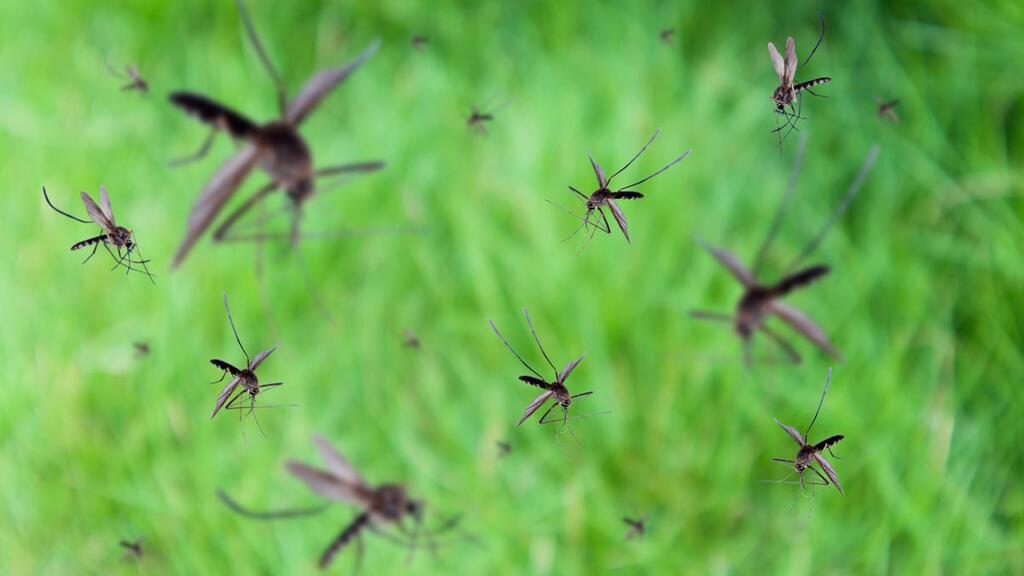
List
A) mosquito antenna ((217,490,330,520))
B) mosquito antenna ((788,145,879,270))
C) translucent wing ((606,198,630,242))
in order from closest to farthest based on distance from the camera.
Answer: translucent wing ((606,198,630,242))
mosquito antenna ((217,490,330,520))
mosquito antenna ((788,145,879,270))

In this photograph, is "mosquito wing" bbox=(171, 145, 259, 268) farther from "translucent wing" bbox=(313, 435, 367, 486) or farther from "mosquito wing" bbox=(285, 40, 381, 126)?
"translucent wing" bbox=(313, 435, 367, 486)

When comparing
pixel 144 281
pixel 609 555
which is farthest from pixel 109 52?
pixel 609 555

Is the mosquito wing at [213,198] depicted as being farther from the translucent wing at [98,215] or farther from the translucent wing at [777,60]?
the translucent wing at [777,60]

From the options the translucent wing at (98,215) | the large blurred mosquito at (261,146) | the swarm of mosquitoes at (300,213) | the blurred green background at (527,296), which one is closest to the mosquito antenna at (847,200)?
the blurred green background at (527,296)

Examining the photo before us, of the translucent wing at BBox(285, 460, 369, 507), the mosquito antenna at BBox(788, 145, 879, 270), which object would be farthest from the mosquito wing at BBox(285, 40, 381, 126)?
the mosquito antenna at BBox(788, 145, 879, 270)

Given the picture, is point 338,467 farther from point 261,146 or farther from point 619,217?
point 619,217

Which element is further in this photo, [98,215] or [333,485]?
Result: [333,485]

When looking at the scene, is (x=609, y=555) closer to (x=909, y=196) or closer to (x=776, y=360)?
(x=776, y=360)

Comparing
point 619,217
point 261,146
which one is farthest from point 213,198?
point 619,217

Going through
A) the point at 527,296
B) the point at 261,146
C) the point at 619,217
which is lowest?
the point at 619,217
